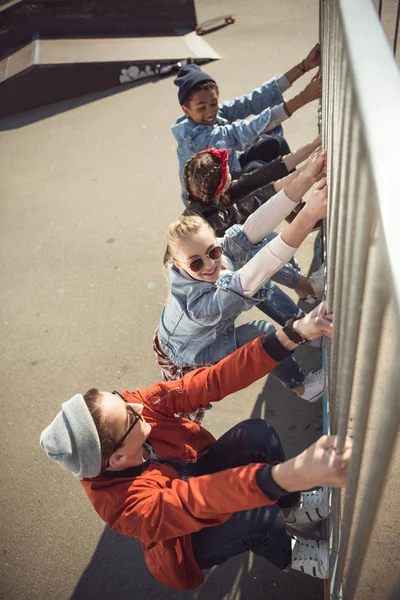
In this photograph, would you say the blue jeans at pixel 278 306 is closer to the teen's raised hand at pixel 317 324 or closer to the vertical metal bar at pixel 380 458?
the teen's raised hand at pixel 317 324

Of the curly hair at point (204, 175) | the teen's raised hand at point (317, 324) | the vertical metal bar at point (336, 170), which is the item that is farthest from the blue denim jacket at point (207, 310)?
the vertical metal bar at point (336, 170)

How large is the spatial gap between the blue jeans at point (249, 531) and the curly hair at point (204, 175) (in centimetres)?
125

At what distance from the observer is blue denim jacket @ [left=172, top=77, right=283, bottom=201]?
3305 mm

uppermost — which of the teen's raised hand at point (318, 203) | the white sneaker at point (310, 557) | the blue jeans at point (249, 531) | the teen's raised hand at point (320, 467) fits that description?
the teen's raised hand at point (318, 203)

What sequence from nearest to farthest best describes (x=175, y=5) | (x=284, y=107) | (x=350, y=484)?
(x=350, y=484) → (x=284, y=107) → (x=175, y=5)

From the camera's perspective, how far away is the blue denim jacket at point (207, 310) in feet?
7.77

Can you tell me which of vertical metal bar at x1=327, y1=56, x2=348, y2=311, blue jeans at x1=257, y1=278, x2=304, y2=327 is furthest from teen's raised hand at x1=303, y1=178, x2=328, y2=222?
blue jeans at x1=257, y1=278, x2=304, y2=327

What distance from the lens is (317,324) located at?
5.57 ft

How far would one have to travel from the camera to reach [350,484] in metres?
1.01

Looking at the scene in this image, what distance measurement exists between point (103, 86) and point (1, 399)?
504 centimetres

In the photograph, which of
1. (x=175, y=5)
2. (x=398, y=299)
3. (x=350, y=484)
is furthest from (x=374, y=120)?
(x=175, y=5)

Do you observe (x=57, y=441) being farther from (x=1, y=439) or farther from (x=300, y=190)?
(x=1, y=439)

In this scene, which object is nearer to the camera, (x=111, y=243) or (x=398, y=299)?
(x=398, y=299)

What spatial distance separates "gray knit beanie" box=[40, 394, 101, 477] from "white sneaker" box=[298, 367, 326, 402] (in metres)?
1.27
